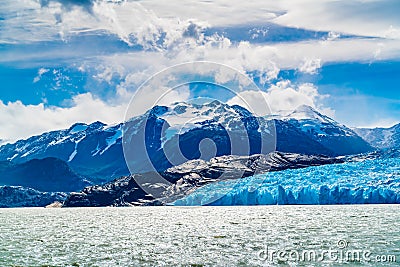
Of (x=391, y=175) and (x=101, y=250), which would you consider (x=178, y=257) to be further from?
(x=391, y=175)

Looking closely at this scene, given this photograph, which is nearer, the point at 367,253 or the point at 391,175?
the point at 367,253

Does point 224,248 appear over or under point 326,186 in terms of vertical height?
over

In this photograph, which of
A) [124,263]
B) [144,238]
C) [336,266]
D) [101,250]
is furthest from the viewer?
[144,238]

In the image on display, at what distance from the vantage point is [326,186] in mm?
164125

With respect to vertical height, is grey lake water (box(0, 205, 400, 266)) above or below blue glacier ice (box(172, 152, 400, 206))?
above

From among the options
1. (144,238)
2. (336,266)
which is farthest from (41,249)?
(336,266)

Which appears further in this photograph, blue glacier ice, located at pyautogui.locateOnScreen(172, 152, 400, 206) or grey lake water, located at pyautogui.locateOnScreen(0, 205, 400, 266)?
blue glacier ice, located at pyautogui.locateOnScreen(172, 152, 400, 206)

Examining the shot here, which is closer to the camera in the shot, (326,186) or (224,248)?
(224,248)

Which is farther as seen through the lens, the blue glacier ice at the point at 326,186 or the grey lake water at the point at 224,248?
the blue glacier ice at the point at 326,186

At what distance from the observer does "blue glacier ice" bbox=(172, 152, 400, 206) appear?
154 metres

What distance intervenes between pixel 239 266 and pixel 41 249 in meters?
29.1

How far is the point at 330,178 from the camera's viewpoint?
168 metres

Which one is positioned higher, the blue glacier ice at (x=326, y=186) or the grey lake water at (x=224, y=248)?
the grey lake water at (x=224, y=248)

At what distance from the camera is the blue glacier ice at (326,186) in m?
154
